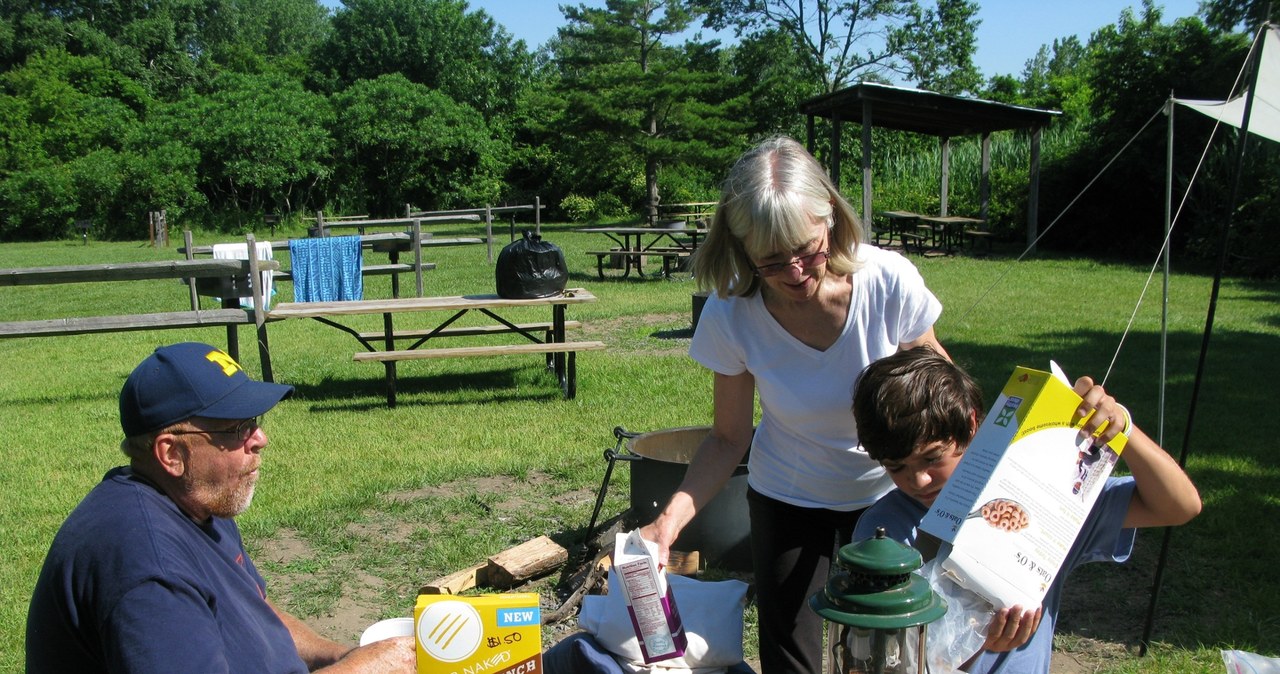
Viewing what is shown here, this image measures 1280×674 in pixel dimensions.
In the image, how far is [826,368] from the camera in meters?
2.16

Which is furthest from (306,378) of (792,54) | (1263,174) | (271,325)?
(792,54)

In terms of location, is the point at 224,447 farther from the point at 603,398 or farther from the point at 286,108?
the point at 286,108

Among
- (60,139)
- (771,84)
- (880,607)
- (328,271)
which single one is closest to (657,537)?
(880,607)

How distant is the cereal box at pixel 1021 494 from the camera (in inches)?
51.8

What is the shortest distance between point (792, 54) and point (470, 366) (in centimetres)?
3100

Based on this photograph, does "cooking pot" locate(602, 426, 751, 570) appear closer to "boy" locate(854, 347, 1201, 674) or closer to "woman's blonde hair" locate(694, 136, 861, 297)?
"woman's blonde hair" locate(694, 136, 861, 297)

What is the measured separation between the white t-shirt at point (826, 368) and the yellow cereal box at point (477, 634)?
2.62ft

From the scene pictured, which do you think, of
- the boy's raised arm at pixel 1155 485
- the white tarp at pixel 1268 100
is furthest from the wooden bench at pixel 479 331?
the boy's raised arm at pixel 1155 485

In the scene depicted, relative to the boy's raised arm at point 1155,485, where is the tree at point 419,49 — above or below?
above

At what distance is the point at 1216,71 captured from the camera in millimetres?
16266

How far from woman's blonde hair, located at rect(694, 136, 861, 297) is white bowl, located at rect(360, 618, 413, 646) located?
1016 mm

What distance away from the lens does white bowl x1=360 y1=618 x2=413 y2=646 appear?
2010 mm

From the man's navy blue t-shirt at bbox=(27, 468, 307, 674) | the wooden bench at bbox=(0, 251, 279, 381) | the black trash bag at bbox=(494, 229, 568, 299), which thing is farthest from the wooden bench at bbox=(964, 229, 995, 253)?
the man's navy blue t-shirt at bbox=(27, 468, 307, 674)

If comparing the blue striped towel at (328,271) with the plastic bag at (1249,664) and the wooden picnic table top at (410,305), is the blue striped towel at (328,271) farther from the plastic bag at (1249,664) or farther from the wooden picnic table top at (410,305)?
the plastic bag at (1249,664)
